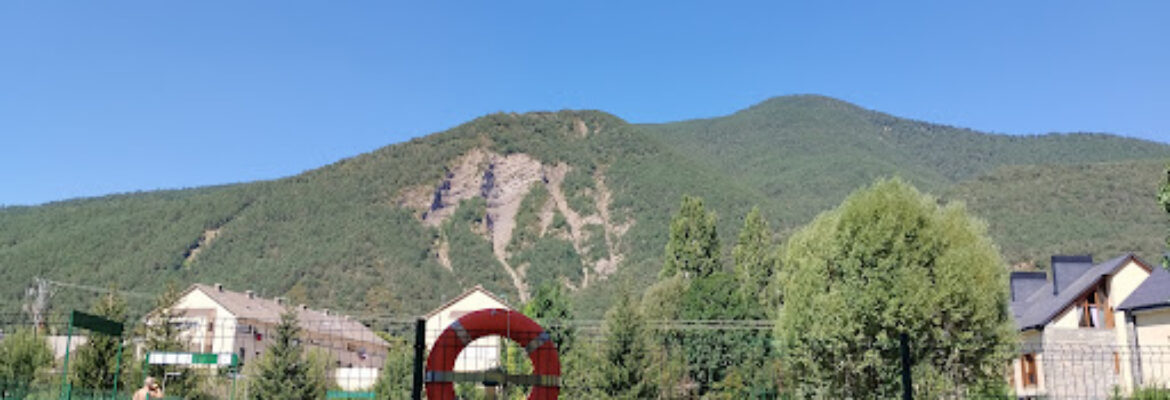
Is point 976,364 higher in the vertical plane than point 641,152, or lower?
lower

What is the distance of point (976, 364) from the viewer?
27.3m

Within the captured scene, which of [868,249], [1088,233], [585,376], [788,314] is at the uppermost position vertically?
[1088,233]

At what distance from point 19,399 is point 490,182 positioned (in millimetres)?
155997

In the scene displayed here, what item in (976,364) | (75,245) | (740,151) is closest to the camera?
(976,364)

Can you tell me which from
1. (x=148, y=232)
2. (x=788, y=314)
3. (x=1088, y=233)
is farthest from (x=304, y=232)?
(x=788, y=314)

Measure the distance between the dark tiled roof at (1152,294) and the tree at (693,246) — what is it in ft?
116

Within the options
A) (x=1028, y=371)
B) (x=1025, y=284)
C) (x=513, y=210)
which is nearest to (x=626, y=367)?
(x=1028, y=371)

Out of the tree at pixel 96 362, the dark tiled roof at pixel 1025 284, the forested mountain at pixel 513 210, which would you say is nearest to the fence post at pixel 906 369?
the tree at pixel 96 362

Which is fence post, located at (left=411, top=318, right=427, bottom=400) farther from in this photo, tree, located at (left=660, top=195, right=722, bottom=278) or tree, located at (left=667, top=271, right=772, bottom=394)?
tree, located at (left=660, top=195, right=722, bottom=278)

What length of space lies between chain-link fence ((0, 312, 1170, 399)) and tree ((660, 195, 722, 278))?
14188 mm

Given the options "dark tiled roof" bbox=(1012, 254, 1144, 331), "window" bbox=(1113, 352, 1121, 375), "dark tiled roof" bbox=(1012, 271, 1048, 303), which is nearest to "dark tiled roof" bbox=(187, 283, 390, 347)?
"dark tiled roof" bbox=(1012, 271, 1048, 303)

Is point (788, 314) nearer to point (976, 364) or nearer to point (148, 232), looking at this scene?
point (976, 364)

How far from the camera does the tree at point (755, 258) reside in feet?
201

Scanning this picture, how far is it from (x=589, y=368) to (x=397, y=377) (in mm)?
13542
